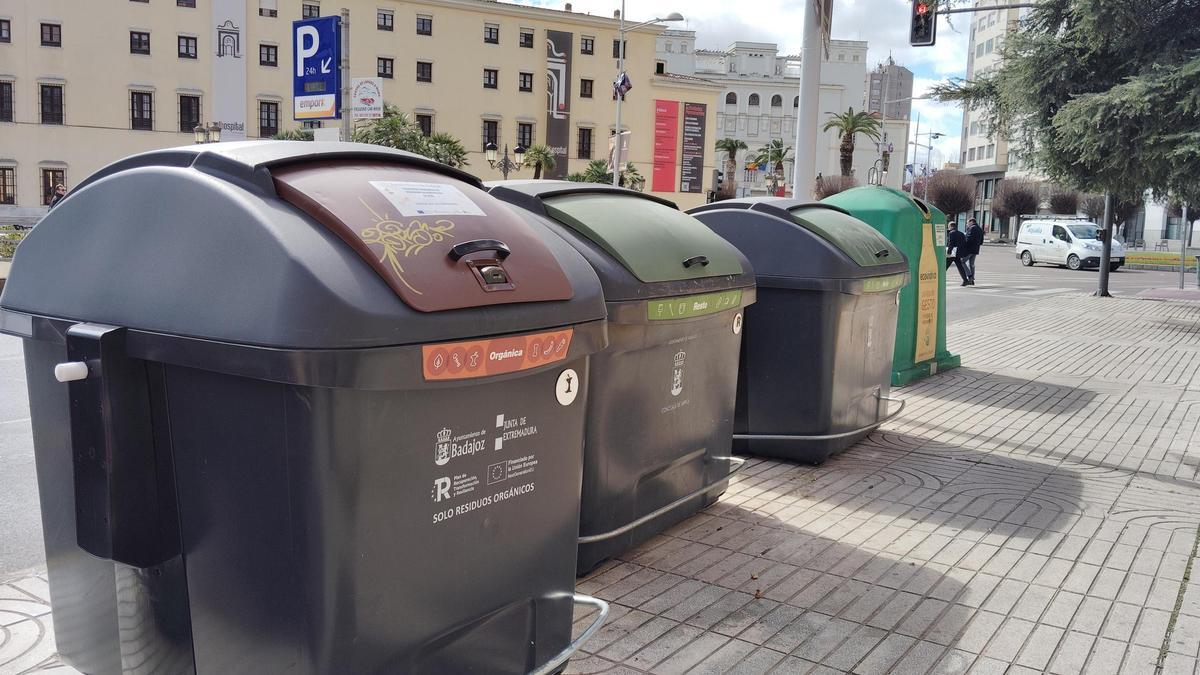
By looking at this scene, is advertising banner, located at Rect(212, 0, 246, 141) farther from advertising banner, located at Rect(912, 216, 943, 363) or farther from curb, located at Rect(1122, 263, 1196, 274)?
advertising banner, located at Rect(912, 216, 943, 363)

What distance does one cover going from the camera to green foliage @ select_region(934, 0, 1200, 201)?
1462 centimetres

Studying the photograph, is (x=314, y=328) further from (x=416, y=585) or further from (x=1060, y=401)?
(x=1060, y=401)

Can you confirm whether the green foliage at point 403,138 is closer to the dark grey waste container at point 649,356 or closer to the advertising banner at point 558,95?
the advertising banner at point 558,95

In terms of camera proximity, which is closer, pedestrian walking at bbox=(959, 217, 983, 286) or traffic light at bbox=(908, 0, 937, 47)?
traffic light at bbox=(908, 0, 937, 47)

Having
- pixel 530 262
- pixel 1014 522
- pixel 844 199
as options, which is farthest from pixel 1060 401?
pixel 530 262

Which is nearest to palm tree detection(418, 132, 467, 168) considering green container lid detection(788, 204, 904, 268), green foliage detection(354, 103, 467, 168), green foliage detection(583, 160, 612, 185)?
green foliage detection(354, 103, 467, 168)

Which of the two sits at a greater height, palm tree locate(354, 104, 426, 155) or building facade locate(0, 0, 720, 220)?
building facade locate(0, 0, 720, 220)

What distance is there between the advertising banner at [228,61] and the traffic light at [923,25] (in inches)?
1749

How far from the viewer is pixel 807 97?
350 inches

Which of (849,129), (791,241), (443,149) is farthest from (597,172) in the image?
(791,241)

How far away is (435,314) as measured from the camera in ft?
7.61

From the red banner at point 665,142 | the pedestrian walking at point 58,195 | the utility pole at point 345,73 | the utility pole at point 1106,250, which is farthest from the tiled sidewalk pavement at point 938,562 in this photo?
the red banner at point 665,142

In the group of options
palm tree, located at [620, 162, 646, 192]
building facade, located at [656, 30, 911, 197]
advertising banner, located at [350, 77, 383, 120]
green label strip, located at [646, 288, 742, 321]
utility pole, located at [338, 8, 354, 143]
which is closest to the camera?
green label strip, located at [646, 288, 742, 321]

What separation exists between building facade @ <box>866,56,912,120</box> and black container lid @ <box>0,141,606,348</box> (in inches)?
5185
